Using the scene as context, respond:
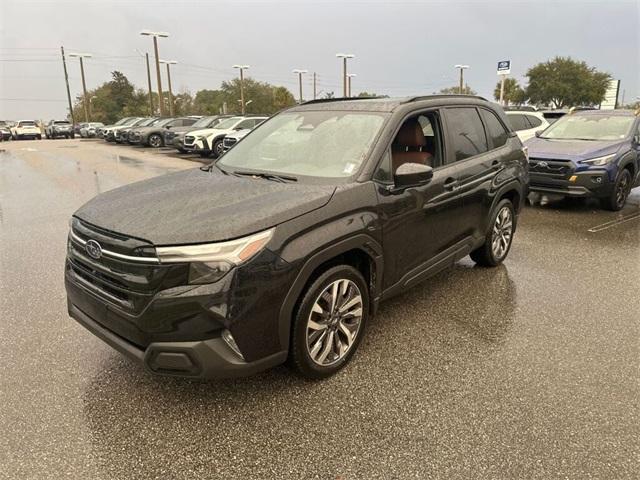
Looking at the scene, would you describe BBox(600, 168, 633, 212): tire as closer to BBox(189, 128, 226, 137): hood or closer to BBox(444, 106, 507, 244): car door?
BBox(444, 106, 507, 244): car door

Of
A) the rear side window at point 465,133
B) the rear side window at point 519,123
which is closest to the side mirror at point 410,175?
the rear side window at point 465,133

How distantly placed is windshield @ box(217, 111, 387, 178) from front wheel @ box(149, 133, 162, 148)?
74.1 feet

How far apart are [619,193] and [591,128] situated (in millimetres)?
1667

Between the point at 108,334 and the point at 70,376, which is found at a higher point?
the point at 108,334

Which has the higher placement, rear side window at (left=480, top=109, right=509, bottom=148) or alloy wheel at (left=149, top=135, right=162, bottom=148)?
rear side window at (left=480, top=109, right=509, bottom=148)

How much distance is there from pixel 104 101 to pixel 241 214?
100972 millimetres

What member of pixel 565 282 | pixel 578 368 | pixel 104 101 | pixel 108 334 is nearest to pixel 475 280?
pixel 565 282

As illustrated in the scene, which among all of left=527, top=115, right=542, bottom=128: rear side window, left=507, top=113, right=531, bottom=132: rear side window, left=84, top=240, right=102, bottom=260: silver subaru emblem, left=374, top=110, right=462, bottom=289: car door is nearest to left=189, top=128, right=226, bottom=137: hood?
left=507, top=113, right=531, bottom=132: rear side window

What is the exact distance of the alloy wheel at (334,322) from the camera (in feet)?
9.71

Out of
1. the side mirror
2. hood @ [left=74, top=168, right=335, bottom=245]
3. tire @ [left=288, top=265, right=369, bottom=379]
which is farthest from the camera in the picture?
the side mirror

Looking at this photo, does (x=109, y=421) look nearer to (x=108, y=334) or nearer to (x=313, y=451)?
(x=108, y=334)

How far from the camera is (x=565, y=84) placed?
52531mm

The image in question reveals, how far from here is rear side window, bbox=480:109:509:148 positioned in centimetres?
489

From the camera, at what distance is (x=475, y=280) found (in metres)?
4.90
